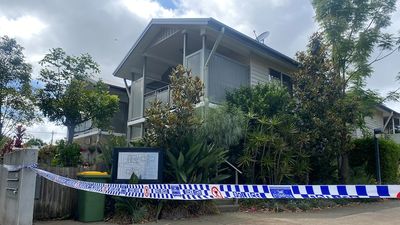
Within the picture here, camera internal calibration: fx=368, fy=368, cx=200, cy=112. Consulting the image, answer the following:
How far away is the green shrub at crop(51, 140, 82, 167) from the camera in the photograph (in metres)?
13.7

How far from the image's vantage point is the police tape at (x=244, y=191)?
4418 mm

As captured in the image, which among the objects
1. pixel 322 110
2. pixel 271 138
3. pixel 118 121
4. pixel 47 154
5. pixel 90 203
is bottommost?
pixel 90 203

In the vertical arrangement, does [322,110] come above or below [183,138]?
above

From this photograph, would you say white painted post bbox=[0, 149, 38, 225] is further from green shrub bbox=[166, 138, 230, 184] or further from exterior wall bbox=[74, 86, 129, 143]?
exterior wall bbox=[74, 86, 129, 143]

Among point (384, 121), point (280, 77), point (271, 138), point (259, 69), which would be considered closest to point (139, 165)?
point (271, 138)

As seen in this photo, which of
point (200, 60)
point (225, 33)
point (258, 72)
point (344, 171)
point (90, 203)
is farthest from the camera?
point (258, 72)

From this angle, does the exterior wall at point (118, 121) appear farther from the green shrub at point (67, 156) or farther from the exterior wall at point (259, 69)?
the exterior wall at point (259, 69)

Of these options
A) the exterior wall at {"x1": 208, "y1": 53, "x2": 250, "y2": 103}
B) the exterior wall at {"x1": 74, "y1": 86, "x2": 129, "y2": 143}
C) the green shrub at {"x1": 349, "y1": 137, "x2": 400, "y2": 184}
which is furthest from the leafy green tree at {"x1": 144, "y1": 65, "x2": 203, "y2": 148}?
the exterior wall at {"x1": 74, "y1": 86, "x2": 129, "y2": 143}

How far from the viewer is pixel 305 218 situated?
9.16 m

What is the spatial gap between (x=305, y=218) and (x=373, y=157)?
7838 millimetres

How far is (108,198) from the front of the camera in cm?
928

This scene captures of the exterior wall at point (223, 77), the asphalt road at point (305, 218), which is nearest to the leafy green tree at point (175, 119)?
the asphalt road at point (305, 218)

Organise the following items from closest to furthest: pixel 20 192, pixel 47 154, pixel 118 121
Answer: pixel 20 192 → pixel 47 154 → pixel 118 121

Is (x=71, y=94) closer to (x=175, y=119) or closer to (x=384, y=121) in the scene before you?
(x=175, y=119)
